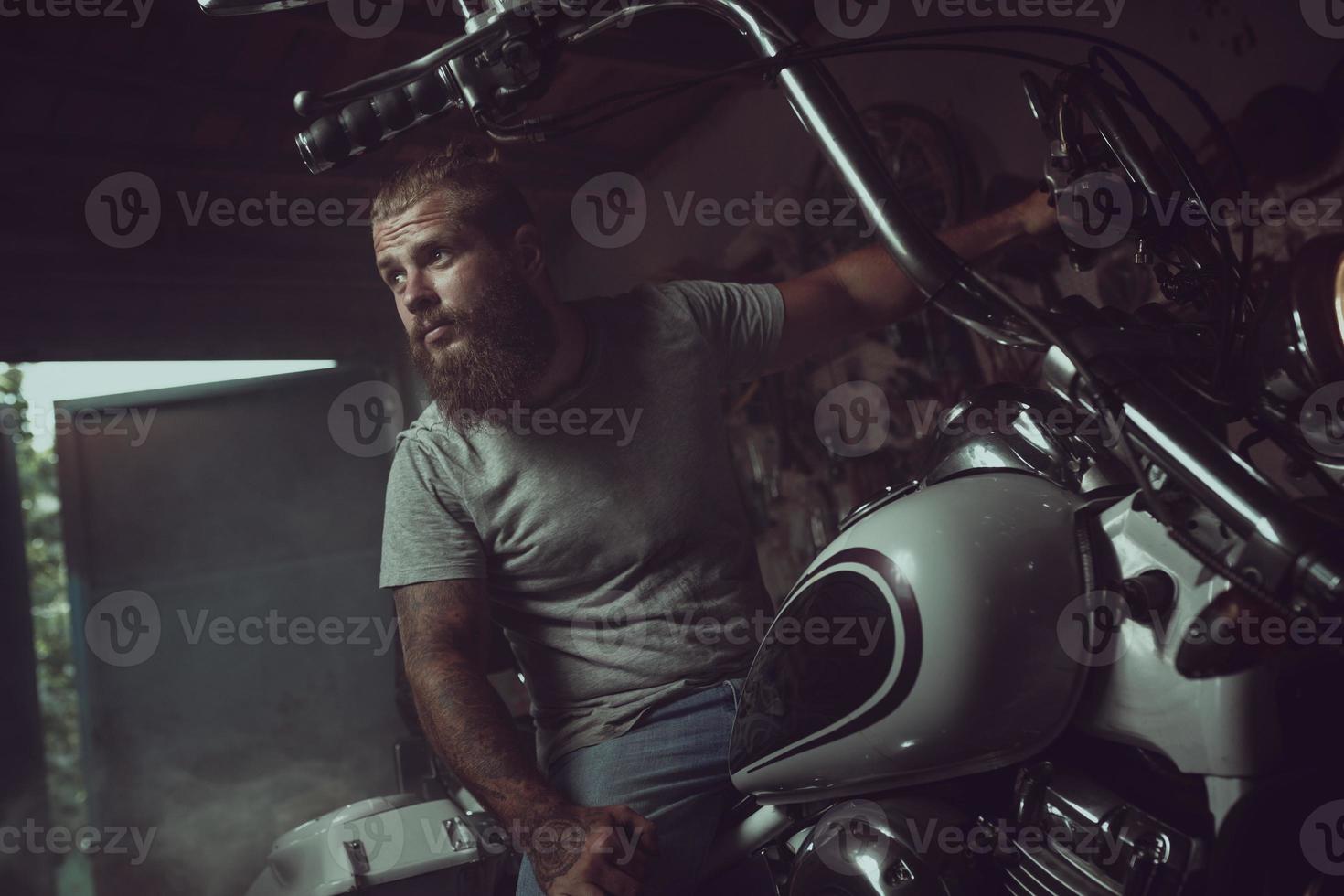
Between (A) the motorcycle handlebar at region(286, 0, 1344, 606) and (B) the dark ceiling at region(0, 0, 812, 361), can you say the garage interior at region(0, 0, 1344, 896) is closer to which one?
(B) the dark ceiling at region(0, 0, 812, 361)

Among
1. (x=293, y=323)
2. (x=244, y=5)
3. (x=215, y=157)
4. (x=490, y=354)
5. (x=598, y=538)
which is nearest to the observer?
(x=244, y=5)

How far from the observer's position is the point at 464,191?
1.42m

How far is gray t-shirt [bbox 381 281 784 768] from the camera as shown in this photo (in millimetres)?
1201

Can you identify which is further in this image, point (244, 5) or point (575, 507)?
point (575, 507)

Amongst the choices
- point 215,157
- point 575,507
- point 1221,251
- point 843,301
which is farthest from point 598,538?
point 215,157

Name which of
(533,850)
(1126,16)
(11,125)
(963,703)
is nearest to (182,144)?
(11,125)

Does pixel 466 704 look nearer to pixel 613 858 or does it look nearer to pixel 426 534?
pixel 426 534

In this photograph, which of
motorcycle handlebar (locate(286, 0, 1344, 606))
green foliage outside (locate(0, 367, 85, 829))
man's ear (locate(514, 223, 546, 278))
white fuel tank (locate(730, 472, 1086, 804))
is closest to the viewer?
motorcycle handlebar (locate(286, 0, 1344, 606))

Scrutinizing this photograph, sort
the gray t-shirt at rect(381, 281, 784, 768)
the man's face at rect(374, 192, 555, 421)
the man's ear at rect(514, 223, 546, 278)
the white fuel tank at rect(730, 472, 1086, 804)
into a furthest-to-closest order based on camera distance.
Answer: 1. the man's ear at rect(514, 223, 546, 278)
2. the man's face at rect(374, 192, 555, 421)
3. the gray t-shirt at rect(381, 281, 784, 768)
4. the white fuel tank at rect(730, 472, 1086, 804)

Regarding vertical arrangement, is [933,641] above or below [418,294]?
below

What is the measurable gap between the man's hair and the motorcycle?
571mm

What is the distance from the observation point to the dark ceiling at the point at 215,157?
9.38 ft

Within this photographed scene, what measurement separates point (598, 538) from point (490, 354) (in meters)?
0.31

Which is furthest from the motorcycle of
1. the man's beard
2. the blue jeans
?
the man's beard
